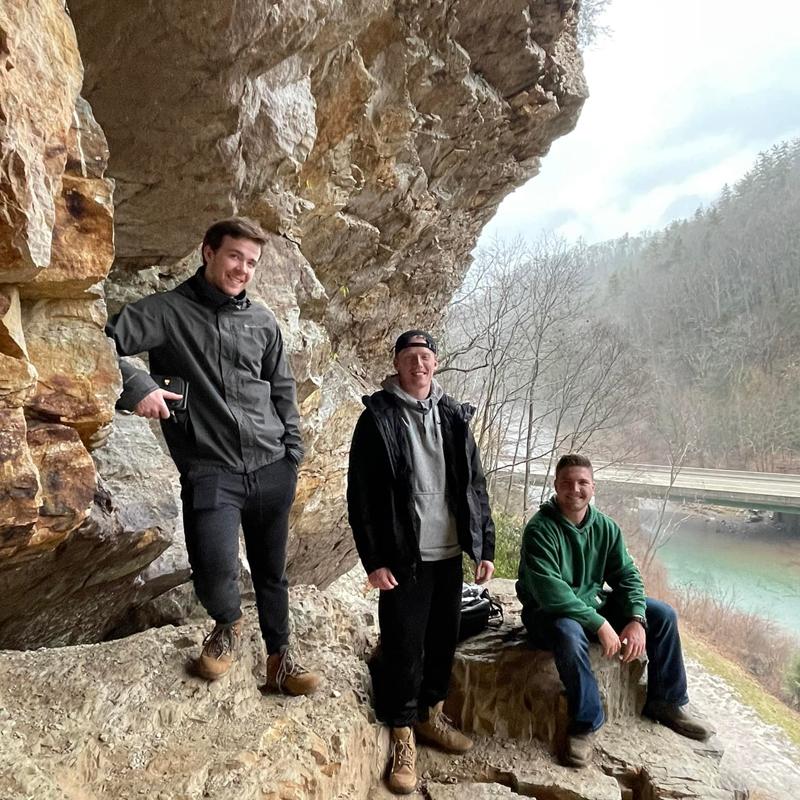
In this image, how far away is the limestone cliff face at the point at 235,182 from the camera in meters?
1.72

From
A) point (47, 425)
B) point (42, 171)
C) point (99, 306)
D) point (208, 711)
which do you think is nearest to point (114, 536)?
point (208, 711)

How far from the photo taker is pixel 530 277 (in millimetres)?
16141

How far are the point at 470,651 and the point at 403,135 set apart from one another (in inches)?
193

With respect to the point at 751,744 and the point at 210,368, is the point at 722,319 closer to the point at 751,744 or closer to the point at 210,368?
the point at 751,744

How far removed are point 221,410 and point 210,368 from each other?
0.64 feet

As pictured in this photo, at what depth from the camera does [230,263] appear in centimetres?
239

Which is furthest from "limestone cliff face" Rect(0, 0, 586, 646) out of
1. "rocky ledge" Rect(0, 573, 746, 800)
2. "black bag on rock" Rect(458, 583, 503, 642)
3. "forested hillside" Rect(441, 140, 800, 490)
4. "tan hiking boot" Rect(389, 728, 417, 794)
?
"forested hillside" Rect(441, 140, 800, 490)

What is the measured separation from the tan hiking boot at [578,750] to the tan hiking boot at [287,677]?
1.67m

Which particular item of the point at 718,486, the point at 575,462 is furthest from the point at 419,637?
the point at 718,486

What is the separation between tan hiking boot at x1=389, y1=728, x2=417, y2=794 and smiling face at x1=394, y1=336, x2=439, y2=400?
186cm

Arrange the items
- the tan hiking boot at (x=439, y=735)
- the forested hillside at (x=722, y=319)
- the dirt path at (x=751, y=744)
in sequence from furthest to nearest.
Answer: the forested hillside at (x=722, y=319) < the dirt path at (x=751, y=744) < the tan hiking boot at (x=439, y=735)

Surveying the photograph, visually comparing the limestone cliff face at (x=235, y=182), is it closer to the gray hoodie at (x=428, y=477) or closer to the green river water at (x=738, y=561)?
the gray hoodie at (x=428, y=477)

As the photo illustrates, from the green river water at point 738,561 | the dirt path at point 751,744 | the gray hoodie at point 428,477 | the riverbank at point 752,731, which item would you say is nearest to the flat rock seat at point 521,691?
the riverbank at point 752,731

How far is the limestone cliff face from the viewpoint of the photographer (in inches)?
67.6
